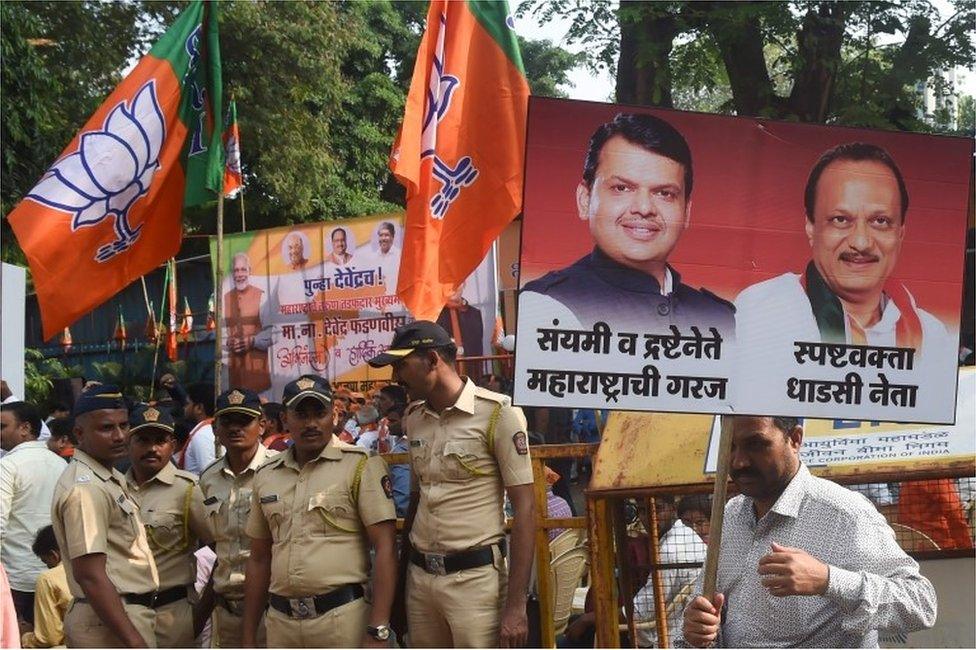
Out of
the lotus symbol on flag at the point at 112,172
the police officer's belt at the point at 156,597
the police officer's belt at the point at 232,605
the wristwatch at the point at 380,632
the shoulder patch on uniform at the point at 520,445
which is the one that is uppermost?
the lotus symbol on flag at the point at 112,172

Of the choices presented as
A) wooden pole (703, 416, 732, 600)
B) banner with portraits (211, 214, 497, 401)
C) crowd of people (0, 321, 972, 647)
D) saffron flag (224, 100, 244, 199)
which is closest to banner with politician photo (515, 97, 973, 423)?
wooden pole (703, 416, 732, 600)

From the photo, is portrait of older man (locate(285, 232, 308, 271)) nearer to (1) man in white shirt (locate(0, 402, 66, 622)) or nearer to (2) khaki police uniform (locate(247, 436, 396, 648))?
(1) man in white shirt (locate(0, 402, 66, 622))

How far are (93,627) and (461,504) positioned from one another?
1.61m

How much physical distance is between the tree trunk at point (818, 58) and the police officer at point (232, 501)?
976 cm

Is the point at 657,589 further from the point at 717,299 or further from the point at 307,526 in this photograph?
the point at 717,299

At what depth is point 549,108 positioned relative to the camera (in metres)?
3.80

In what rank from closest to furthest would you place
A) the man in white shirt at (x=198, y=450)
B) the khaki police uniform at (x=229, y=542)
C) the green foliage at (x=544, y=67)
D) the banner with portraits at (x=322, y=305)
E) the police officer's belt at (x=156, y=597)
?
the police officer's belt at (x=156, y=597)
the khaki police uniform at (x=229, y=542)
the man in white shirt at (x=198, y=450)
the banner with portraits at (x=322, y=305)
the green foliage at (x=544, y=67)

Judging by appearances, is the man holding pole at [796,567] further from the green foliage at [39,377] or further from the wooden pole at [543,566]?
the green foliage at [39,377]

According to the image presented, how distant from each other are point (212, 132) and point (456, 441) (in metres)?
3.61

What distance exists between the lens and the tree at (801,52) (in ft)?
45.7

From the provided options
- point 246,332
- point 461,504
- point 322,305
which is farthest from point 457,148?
point 246,332

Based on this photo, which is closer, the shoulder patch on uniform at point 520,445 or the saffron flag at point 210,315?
the shoulder patch on uniform at point 520,445

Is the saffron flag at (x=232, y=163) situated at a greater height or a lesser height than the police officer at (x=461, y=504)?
greater

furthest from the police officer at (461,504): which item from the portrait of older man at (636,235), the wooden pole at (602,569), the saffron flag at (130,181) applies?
the saffron flag at (130,181)
